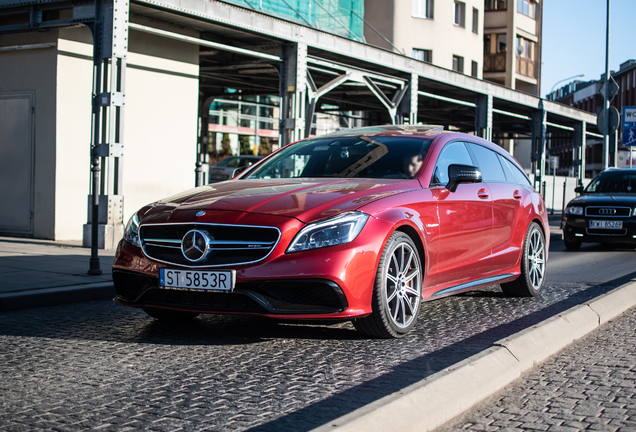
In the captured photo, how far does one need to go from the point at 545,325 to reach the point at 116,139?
783 cm

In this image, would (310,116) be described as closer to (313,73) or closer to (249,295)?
(313,73)

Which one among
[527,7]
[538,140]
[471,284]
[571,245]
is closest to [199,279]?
[471,284]

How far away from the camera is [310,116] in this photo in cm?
1571

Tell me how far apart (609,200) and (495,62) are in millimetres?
36843

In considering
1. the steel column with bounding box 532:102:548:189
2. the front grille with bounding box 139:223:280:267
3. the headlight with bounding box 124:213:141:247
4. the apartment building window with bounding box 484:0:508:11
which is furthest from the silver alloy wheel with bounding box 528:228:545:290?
the apartment building window with bounding box 484:0:508:11

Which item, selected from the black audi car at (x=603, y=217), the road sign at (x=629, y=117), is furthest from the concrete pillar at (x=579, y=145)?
the black audi car at (x=603, y=217)

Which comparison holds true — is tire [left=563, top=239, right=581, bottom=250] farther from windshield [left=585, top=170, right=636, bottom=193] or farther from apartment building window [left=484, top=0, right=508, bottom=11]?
apartment building window [left=484, top=0, right=508, bottom=11]

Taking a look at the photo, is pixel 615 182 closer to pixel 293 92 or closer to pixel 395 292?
pixel 293 92

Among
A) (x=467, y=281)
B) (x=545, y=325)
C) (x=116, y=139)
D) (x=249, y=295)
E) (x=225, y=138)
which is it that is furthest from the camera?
(x=225, y=138)

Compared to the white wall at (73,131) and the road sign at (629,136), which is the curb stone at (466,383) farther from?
the road sign at (629,136)

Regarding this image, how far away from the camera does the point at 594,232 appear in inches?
544

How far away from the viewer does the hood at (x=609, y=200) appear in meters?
13.7

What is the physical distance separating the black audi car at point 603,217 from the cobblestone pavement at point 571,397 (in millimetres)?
8862

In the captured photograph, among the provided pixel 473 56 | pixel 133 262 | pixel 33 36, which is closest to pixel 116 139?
pixel 33 36
